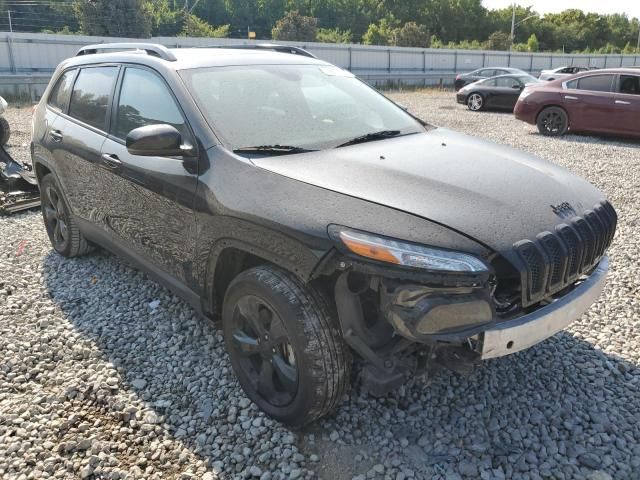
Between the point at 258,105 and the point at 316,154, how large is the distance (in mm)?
567

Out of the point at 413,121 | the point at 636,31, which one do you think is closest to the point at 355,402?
the point at 413,121

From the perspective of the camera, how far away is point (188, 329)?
3.77 metres

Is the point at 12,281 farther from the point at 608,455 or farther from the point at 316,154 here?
the point at 608,455

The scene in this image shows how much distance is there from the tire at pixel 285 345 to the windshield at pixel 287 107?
0.83 metres

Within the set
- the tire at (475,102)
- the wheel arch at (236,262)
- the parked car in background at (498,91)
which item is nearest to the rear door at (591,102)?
the parked car in background at (498,91)

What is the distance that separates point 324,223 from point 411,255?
0.41 m

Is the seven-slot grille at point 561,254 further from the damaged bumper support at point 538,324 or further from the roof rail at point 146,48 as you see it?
the roof rail at point 146,48

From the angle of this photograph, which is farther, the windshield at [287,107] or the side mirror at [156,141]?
the windshield at [287,107]

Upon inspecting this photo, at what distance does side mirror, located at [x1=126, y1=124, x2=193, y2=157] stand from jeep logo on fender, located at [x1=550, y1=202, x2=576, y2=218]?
1.89 meters

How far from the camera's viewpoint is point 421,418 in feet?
9.46

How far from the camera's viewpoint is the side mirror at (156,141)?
9.33 ft

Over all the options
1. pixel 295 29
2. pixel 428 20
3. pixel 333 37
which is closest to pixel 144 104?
pixel 295 29

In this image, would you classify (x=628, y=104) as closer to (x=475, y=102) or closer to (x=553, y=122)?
(x=553, y=122)

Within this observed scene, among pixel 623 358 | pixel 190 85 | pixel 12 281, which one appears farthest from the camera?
pixel 12 281
